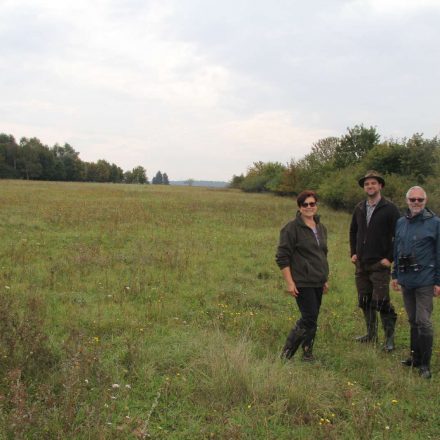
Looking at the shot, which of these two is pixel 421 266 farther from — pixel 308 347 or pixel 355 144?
pixel 355 144

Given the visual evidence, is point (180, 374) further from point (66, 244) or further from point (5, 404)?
point (66, 244)

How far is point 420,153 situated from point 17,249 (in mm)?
22863

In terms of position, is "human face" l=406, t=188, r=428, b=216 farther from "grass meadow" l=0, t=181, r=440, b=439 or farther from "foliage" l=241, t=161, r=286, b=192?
"foliage" l=241, t=161, r=286, b=192

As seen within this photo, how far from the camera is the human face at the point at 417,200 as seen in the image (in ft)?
15.5

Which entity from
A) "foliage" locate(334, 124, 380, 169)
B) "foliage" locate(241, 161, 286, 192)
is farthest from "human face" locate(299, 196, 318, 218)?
"foliage" locate(241, 161, 286, 192)

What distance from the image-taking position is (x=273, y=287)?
877cm

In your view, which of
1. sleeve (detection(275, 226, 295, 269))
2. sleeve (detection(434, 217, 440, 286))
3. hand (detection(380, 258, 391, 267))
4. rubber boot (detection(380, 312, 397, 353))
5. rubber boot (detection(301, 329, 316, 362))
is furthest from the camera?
rubber boot (detection(380, 312, 397, 353))

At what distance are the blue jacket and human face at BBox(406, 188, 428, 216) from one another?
62 millimetres

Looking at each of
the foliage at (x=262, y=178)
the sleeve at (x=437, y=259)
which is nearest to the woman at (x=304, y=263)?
the sleeve at (x=437, y=259)

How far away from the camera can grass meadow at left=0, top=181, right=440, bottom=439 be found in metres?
3.55

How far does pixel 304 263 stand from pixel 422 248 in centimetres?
128

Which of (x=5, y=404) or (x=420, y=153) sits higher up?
(x=420, y=153)

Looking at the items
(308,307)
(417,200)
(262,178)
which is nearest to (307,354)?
(308,307)

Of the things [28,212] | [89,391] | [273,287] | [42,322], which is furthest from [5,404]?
[28,212]
